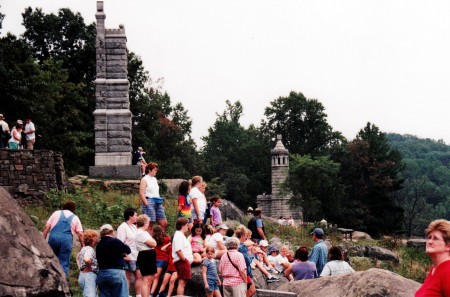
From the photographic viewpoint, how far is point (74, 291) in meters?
13.3

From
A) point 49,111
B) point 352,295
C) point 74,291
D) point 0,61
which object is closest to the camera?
point 352,295

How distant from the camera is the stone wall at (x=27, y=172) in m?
21.7

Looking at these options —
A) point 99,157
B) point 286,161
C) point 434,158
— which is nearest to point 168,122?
point 286,161

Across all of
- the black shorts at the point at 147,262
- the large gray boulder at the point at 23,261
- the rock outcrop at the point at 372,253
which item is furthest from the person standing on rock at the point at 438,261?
the rock outcrop at the point at 372,253

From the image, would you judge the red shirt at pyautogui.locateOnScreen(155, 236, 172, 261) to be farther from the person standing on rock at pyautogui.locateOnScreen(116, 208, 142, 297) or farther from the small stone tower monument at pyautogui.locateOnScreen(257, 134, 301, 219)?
the small stone tower monument at pyautogui.locateOnScreen(257, 134, 301, 219)

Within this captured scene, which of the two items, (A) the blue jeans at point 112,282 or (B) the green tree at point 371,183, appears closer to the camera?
(A) the blue jeans at point 112,282

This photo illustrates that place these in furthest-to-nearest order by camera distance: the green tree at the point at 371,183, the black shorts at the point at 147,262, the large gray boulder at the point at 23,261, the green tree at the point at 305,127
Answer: the green tree at the point at 305,127 → the green tree at the point at 371,183 → the black shorts at the point at 147,262 → the large gray boulder at the point at 23,261

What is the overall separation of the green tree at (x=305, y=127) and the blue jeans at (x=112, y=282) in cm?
6191

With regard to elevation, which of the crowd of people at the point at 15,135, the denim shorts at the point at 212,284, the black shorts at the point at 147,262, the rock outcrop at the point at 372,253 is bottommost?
the rock outcrop at the point at 372,253

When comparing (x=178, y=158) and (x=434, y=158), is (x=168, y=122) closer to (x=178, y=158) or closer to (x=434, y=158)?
(x=178, y=158)

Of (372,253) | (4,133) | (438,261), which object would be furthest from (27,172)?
(438,261)

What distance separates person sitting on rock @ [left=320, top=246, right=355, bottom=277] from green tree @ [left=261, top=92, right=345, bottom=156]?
2364 inches

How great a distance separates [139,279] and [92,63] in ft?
126

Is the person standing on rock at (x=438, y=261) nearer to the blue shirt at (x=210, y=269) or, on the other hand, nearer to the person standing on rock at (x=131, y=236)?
the person standing on rock at (x=131, y=236)
